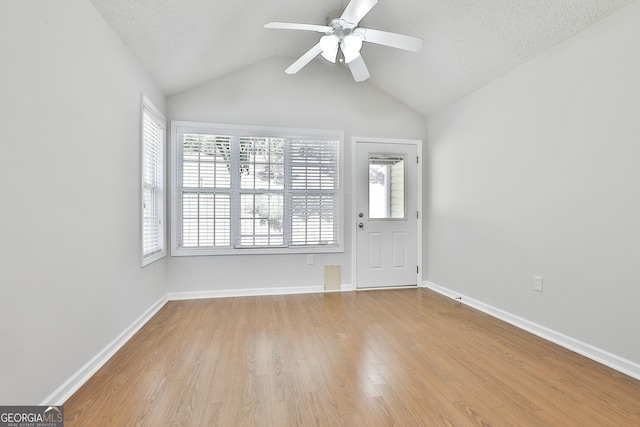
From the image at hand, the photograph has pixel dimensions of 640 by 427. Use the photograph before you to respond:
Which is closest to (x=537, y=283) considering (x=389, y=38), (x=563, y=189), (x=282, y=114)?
(x=563, y=189)

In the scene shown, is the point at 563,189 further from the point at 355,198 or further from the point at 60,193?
the point at 60,193

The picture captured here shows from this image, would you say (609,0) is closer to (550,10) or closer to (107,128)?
(550,10)

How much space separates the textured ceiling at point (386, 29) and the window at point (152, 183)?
0.46 metres

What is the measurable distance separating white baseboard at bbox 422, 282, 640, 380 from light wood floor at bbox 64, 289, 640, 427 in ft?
0.24

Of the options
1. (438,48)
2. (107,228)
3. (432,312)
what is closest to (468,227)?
(432,312)

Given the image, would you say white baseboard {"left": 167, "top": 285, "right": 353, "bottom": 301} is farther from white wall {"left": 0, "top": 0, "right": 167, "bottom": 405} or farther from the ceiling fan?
the ceiling fan

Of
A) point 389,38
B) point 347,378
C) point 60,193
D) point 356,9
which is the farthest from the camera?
point 389,38

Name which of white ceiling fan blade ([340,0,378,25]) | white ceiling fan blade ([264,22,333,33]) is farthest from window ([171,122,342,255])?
white ceiling fan blade ([340,0,378,25])

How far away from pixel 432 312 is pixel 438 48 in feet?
9.03

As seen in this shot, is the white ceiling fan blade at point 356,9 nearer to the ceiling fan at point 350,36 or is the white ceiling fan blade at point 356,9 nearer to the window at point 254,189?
the ceiling fan at point 350,36

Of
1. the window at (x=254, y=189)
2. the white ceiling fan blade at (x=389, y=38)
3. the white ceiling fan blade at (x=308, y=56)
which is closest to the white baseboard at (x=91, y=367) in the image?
the window at (x=254, y=189)

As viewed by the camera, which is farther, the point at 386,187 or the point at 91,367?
the point at 386,187

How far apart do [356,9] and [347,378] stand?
8.11ft

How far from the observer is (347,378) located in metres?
1.84
